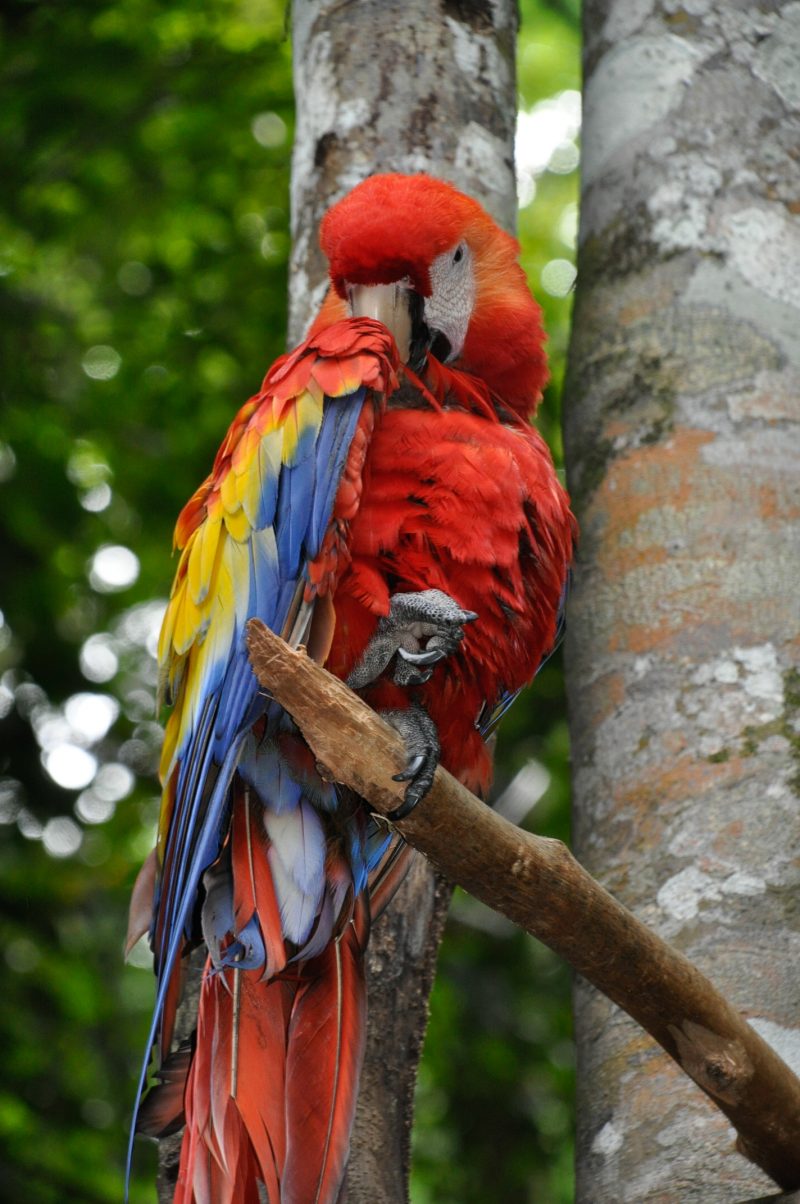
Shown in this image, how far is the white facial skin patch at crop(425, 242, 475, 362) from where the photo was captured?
1904 mm

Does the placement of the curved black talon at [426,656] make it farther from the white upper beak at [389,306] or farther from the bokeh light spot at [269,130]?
the bokeh light spot at [269,130]

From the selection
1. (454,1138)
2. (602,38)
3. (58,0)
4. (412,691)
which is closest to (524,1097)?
(454,1138)

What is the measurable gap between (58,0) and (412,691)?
2344 mm

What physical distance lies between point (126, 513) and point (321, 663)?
7.35 ft

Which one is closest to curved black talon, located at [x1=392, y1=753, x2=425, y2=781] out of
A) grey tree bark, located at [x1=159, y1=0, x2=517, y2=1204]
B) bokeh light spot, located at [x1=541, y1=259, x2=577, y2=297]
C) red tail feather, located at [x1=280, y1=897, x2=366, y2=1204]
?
red tail feather, located at [x1=280, y1=897, x2=366, y2=1204]

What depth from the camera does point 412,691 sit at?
66.4 inches

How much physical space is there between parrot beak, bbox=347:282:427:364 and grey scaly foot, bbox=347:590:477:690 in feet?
1.45

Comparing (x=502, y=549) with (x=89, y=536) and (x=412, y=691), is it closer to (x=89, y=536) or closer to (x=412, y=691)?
(x=412, y=691)

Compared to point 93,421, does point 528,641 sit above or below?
below

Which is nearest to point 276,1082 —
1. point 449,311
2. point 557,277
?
point 449,311

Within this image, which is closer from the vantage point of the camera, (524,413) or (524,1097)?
(524,413)

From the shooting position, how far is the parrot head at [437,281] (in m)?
1.84

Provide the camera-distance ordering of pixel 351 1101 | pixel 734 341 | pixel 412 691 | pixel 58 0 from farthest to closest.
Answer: pixel 58 0
pixel 734 341
pixel 412 691
pixel 351 1101

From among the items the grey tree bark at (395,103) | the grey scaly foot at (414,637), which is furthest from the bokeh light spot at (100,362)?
the grey scaly foot at (414,637)
